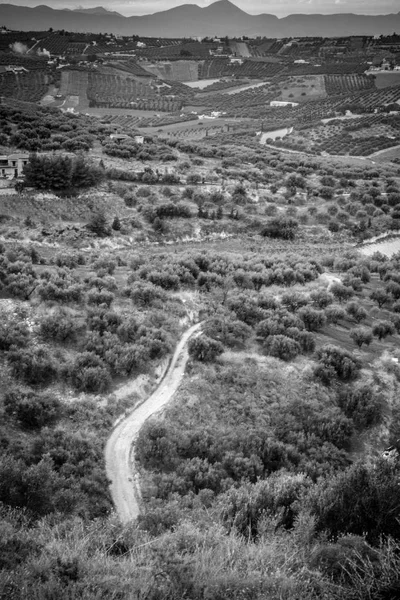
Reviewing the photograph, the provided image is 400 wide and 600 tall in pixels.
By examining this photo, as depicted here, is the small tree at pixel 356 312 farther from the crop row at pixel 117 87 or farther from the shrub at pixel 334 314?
the crop row at pixel 117 87

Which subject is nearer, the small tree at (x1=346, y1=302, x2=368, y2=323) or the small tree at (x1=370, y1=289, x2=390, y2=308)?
the small tree at (x1=346, y1=302, x2=368, y2=323)

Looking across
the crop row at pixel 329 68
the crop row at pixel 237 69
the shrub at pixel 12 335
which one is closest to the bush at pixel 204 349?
the shrub at pixel 12 335

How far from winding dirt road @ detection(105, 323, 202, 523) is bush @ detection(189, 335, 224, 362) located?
1.88 feet

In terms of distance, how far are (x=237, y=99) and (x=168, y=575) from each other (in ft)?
398

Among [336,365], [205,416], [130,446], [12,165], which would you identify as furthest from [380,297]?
[12,165]

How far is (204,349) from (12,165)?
97.9ft

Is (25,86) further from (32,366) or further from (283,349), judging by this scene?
(283,349)

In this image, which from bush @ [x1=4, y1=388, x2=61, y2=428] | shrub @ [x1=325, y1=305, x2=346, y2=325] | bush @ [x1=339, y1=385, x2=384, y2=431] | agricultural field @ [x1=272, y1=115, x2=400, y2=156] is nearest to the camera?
bush @ [x1=4, y1=388, x2=61, y2=428]

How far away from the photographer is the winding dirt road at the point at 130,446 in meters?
15.7

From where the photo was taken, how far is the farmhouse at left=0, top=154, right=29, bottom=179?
4284 cm

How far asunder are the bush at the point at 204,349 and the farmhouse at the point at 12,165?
28.3 meters

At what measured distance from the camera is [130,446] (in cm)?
1805

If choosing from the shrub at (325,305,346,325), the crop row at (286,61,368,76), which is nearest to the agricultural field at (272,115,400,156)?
the crop row at (286,61,368,76)

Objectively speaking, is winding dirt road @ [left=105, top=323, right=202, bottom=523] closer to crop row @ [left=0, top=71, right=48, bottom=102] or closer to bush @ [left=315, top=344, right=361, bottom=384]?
bush @ [left=315, top=344, right=361, bottom=384]
